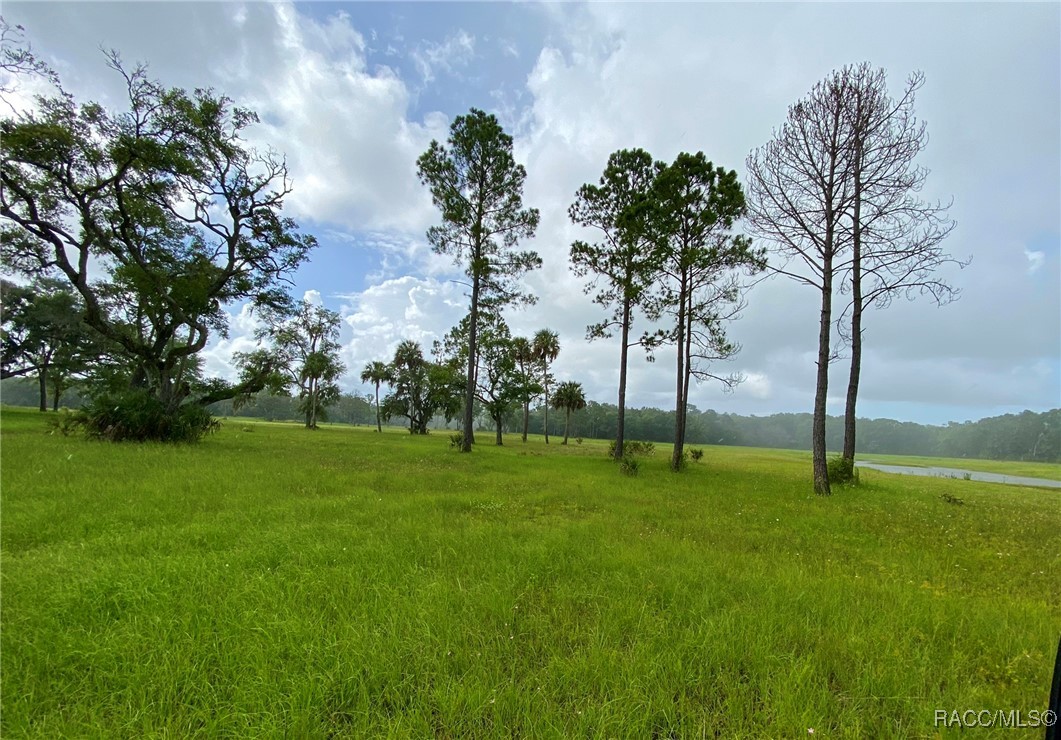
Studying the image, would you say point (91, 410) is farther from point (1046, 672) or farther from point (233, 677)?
point (1046, 672)

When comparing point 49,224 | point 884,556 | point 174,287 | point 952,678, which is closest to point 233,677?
point 952,678

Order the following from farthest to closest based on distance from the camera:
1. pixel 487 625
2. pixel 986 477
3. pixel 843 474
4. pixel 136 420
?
pixel 986 477
pixel 136 420
pixel 843 474
pixel 487 625

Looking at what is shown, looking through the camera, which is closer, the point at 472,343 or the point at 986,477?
the point at 472,343

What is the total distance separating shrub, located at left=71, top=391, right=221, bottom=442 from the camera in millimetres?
14484

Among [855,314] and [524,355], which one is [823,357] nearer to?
[855,314]

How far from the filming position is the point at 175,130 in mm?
16031

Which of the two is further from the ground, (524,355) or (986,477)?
(524,355)

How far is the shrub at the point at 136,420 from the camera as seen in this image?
47.5ft

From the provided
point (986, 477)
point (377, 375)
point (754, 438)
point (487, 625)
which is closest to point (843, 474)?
point (487, 625)

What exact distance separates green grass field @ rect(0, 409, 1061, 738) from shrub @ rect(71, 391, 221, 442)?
34.8 feet

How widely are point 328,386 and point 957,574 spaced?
5686cm

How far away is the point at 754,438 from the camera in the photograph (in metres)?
140

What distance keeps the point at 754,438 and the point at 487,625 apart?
162043mm

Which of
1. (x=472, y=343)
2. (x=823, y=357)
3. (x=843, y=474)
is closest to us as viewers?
(x=823, y=357)
